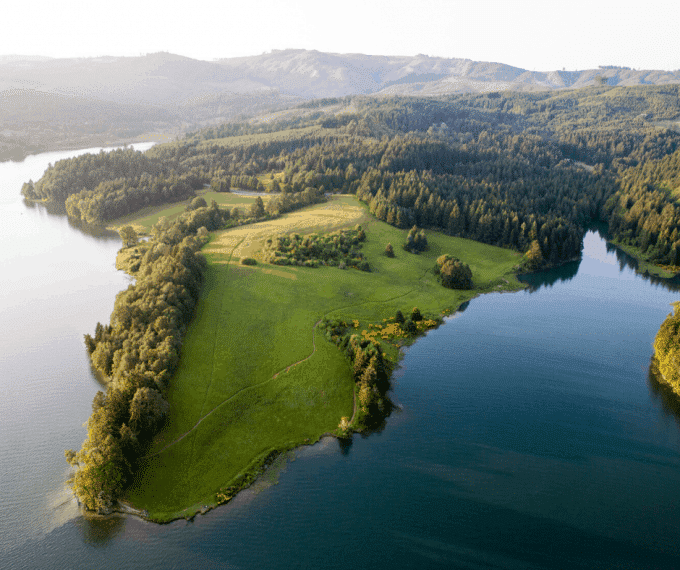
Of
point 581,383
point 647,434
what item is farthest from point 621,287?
point 647,434

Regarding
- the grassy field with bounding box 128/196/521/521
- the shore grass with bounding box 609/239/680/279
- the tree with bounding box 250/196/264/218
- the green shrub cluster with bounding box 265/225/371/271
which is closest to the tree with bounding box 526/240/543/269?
Result: the grassy field with bounding box 128/196/521/521

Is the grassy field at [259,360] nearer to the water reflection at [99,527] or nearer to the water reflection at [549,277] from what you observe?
the water reflection at [99,527]

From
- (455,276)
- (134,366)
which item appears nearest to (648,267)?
Answer: (455,276)

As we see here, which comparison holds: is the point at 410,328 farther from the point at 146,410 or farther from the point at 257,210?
the point at 257,210

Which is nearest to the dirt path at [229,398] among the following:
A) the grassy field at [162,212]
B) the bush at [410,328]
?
the bush at [410,328]

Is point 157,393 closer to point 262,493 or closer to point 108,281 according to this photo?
point 262,493

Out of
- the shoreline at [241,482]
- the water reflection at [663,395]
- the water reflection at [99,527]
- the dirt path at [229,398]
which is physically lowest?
the water reflection at [99,527]

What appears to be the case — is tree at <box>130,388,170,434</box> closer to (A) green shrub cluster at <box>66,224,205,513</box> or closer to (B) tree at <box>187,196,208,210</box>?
(A) green shrub cluster at <box>66,224,205,513</box>
